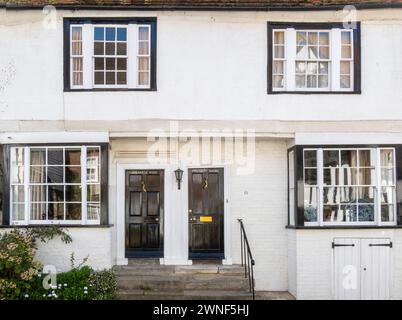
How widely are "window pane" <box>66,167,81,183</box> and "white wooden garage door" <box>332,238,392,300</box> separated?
5.86 metres

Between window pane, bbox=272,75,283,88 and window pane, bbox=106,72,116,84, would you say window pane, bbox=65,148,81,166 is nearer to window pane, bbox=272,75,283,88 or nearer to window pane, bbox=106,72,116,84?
window pane, bbox=106,72,116,84

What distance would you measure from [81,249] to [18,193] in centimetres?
192

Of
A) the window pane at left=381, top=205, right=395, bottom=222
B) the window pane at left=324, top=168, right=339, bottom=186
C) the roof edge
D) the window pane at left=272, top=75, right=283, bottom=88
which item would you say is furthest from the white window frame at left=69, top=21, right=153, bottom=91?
the window pane at left=381, top=205, right=395, bottom=222

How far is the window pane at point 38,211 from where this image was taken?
53.6 feet

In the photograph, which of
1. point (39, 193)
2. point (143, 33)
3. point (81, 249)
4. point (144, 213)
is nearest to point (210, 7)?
point (143, 33)

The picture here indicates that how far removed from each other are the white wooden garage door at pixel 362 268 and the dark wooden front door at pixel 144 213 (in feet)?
13.5

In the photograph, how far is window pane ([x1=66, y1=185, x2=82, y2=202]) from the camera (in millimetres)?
16312

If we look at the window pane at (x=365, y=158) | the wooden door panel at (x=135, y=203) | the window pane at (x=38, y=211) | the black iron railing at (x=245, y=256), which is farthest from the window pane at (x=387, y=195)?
the window pane at (x=38, y=211)

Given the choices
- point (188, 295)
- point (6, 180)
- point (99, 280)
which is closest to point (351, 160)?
point (188, 295)

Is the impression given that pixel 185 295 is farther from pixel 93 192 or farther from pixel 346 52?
pixel 346 52

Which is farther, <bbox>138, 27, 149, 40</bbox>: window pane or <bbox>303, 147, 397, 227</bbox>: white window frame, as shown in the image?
<bbox>138, 27, 149, 40</bbox>: window pane

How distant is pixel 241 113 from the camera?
642 inches

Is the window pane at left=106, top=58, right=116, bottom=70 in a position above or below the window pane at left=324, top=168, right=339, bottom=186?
above

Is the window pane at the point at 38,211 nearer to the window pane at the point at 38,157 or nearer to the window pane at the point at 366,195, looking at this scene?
the window pane at the point at 38,157
